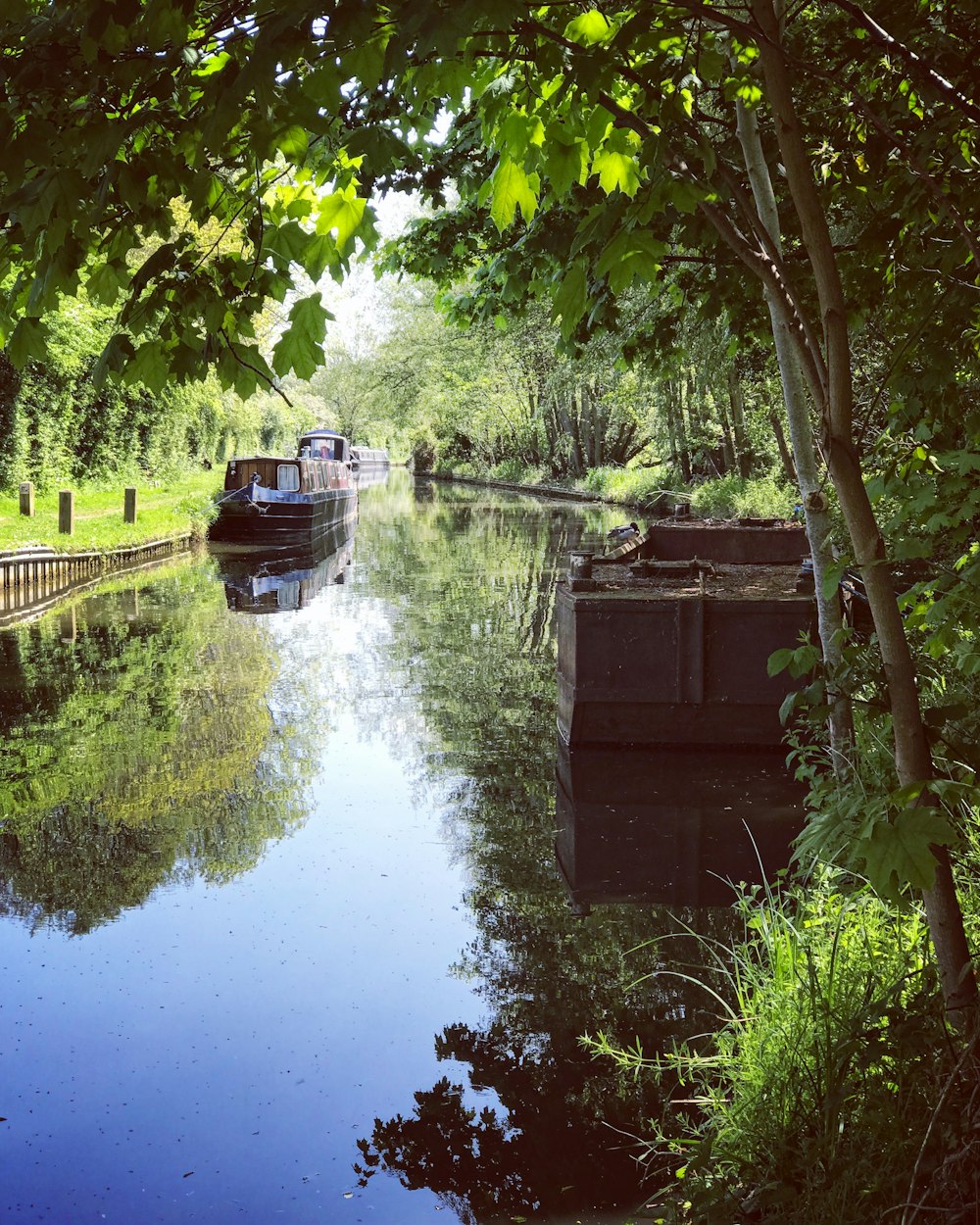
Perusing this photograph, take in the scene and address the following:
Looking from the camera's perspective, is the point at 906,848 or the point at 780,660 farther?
the point at 780,660

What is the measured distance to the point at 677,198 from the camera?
8.76 feet

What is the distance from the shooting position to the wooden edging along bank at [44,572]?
1743cm

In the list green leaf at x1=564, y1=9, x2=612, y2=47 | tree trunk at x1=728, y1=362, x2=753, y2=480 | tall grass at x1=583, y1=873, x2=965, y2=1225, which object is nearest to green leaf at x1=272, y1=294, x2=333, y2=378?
green leaf at x1=564, y1=9, x2=612, y2=47

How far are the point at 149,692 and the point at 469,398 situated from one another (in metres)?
44.3

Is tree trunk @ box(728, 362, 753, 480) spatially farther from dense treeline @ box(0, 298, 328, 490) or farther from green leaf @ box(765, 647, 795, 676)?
green leaf @ box(765, 647, 795, 676)

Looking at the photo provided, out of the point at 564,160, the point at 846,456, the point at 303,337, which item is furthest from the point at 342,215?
the point at 846,456

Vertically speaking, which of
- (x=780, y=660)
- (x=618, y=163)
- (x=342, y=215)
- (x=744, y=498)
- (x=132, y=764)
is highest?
(x=618, y=163)

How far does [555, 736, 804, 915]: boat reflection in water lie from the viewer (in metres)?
7.35

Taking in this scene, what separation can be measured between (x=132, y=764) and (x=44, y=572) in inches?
414

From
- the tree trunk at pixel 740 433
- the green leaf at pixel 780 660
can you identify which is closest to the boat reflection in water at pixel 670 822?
the green leaf at pixel 780 660

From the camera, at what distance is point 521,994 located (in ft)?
19.1

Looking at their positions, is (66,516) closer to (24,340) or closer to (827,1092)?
(24,340)

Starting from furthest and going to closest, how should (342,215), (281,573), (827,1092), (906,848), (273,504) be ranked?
(273,504) < (281,573) < (827,1092) < (342,215) < (906,848)

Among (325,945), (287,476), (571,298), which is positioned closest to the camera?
(571,298)
